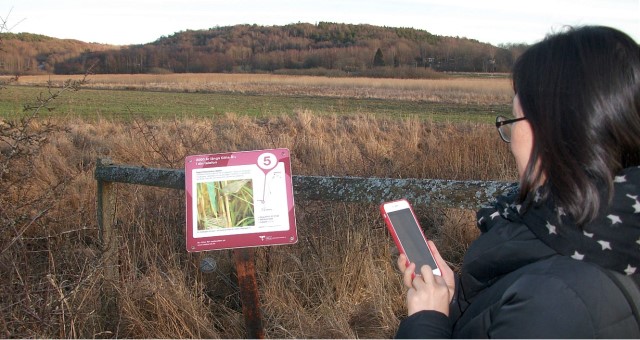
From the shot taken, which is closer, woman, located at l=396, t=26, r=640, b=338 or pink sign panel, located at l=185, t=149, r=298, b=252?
woman, located at l=396, t=26, r=640, b=338

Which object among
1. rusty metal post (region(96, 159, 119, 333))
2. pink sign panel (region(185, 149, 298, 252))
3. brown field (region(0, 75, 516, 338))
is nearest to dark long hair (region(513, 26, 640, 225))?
pink sign panel (region(185, 149, 298, 252))

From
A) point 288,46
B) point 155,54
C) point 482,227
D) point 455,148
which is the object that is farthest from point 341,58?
point 482,227

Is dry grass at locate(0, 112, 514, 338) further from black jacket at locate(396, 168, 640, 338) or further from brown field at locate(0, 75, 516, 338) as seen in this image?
black jacket at locate(396, 168, 640, 338)

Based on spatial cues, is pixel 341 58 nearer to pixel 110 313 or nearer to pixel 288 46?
pixel 288 46

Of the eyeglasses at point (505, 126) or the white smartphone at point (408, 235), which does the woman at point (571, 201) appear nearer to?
the eyeglasses at point (505, 126)

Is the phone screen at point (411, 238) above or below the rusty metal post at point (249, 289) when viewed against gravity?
above

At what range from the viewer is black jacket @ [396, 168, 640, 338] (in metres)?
1.31

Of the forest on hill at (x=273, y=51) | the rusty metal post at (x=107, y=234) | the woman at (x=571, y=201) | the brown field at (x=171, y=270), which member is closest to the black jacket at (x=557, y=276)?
the woman at (x=571, y=201)

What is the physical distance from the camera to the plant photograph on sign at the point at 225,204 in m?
3.05

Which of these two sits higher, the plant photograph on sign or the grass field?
the plant photograph on sign

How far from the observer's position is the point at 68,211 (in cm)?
573

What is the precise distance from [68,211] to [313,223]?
2.57 m

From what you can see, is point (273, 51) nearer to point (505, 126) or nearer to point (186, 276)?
point (186, 276)

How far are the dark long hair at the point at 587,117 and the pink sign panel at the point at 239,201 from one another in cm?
174
